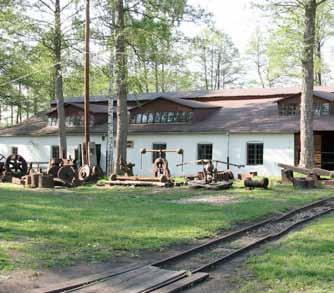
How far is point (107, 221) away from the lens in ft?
37.8

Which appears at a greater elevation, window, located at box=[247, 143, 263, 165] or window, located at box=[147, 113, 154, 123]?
window, located at box=[147, 113, 154, 123]

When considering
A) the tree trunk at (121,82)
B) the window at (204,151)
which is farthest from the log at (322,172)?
the window at (204,151)

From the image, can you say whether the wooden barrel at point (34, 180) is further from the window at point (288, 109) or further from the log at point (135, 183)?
the window at point (288, 109)

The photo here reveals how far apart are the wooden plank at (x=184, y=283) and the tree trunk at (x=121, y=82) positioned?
17.9 meters

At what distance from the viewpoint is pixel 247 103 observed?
37.0 m

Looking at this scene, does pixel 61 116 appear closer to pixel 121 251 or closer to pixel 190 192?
pixel 190 192

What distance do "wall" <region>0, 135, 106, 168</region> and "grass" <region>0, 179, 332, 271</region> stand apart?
20.5 m

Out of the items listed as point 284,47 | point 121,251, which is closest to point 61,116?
point 284,47

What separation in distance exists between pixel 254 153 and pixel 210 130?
2893mm

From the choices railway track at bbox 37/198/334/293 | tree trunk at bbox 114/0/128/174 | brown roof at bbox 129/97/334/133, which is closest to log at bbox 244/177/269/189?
tree trunk at bbox 114/0/128/174

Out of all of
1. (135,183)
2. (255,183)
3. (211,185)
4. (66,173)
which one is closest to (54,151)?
(66,173)

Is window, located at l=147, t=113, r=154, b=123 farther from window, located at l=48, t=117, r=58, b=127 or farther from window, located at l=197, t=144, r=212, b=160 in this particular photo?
window, located at l=48, t=117, r=58, b=127

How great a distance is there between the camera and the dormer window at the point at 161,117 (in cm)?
3519

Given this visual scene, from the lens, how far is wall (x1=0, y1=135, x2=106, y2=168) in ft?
128
